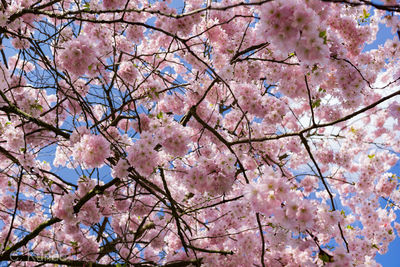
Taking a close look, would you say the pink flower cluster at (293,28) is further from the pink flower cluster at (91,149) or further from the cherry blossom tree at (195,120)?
the pink flower cluster at (91,149)

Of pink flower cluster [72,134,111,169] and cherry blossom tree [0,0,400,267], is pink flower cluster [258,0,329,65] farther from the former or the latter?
pink flower cluster [72,134,111,169]

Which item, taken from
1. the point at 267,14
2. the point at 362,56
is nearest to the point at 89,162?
the point at 267,14

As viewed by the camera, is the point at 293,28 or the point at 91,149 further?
the point at 91,149

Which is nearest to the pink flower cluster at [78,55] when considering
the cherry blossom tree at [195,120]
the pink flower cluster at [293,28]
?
the cherry blossom tree at [195,120]

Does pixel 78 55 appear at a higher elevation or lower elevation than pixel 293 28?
higher

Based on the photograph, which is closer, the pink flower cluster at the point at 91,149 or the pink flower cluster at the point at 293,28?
the pink flower cluster at the point at 293,28

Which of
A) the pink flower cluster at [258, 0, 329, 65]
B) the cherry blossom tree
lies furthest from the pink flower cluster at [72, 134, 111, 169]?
the pink flower cluster at [258, 0, 329, 65]

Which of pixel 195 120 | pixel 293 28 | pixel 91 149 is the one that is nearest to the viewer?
pixel 293 28

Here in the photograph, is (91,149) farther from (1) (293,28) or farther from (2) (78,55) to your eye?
(1) (293,28)

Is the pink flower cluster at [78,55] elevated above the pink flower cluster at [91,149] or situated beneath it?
elevated above

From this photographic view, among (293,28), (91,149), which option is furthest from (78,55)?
(293,28)

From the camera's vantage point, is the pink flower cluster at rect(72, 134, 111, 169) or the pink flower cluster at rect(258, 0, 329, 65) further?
the pink flower cluster at rect(72, 134, 111, 169)

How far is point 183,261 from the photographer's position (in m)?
3.43

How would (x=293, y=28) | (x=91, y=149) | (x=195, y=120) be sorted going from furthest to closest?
(x=195, y=120), (x=91, y=149), (x=293, y=28)
